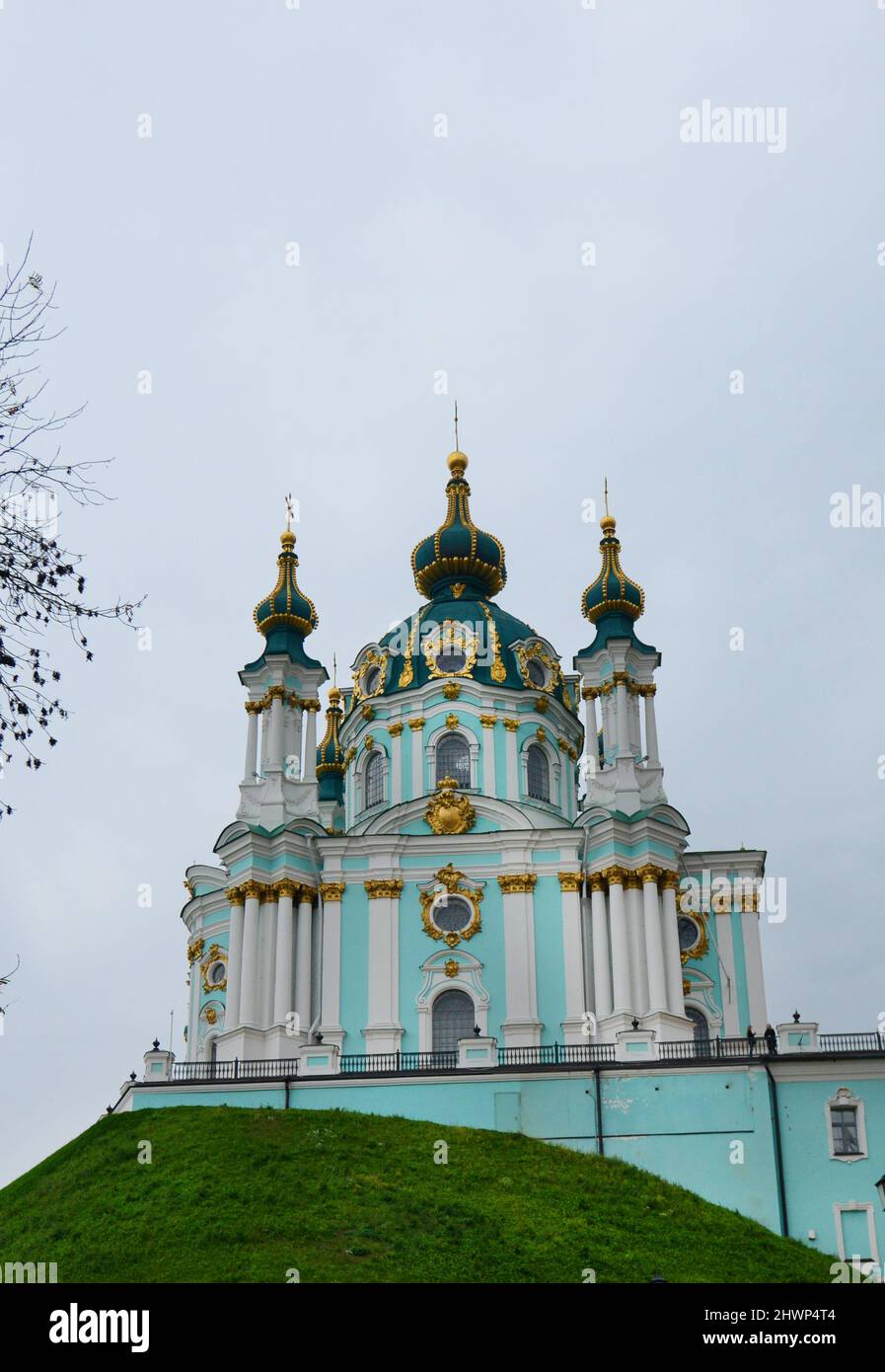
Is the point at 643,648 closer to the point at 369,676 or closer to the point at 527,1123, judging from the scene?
the point at 369,676

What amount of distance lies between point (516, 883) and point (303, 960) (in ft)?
17.1

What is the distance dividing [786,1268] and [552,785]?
19356mm

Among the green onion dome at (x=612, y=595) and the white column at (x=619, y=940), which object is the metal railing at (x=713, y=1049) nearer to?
the white column at (x=619, y=940)

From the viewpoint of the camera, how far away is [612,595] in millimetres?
44031

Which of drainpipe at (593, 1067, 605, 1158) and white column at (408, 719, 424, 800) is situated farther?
white column at (408, 719, 424, 800)

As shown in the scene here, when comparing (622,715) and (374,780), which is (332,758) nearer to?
(374,780)

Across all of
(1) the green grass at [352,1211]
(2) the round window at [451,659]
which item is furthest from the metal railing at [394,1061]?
(2) the round window at [451,659]

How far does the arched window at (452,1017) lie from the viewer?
3691cm

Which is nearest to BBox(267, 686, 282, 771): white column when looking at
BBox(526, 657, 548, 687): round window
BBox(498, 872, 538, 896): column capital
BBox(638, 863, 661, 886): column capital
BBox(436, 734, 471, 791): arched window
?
BBox(436, 734, 471, 791): arched window

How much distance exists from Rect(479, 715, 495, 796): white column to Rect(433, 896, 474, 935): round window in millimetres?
3671

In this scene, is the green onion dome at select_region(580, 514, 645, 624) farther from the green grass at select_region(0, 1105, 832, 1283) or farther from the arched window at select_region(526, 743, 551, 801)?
the green grass at select_region(0, 1105, 832, 1283)

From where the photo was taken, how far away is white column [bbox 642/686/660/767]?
42.1 m

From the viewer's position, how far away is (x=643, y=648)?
142ft
